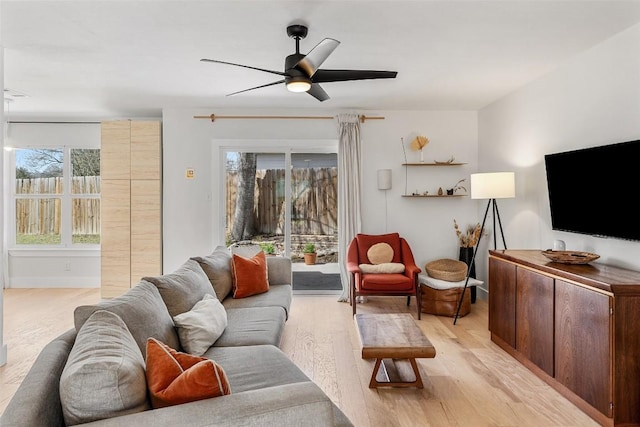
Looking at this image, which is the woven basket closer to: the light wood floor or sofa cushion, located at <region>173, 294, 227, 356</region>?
the light wood floor

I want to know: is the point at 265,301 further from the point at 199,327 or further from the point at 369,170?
the point at 369,170

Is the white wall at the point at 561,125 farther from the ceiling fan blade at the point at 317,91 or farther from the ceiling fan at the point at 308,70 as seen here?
the ceiling fan blade at the point at 317,91

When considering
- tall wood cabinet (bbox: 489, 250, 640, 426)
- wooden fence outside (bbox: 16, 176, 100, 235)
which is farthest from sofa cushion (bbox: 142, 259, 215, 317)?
wooden fence outside (bbox: 16, 176, 100, 235)

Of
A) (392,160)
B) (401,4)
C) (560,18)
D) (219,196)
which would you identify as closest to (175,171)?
(219,196)

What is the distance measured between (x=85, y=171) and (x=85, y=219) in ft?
2.48

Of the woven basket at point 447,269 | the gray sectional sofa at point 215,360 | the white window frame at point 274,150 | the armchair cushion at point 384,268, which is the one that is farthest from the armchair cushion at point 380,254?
the gray sectional sofa at point 215,360

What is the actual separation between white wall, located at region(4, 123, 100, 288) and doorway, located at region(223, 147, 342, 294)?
2.40 meters

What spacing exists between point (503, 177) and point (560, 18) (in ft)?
5.16

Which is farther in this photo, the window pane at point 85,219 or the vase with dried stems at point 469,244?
the window pane at point 85,219

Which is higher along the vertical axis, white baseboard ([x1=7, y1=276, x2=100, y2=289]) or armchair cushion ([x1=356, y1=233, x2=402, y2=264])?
armchair cushion ([x1=356, y1=233, x2=402, y2=264])

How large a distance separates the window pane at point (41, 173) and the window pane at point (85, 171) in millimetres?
220

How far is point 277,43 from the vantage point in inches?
120

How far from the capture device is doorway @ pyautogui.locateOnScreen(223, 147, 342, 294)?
5328 millimetres

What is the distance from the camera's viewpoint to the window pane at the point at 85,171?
5.81 m
